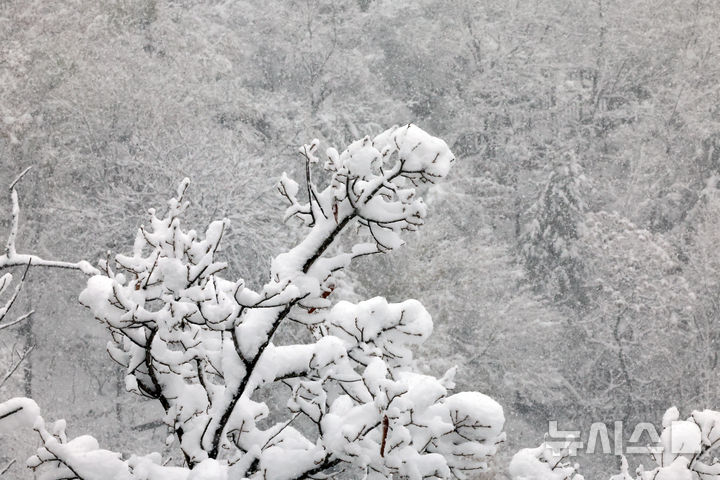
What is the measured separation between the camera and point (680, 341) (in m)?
15.6

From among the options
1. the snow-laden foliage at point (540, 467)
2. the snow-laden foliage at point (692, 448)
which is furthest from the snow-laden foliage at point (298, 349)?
the snow-laden foliage at point (692, 448)

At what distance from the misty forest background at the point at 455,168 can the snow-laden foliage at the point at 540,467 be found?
32.3 feet

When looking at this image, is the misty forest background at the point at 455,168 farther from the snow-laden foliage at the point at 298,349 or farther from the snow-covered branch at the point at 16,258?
the snow-laden foliage at the point at 298,349

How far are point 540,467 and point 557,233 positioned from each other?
17.7 meters

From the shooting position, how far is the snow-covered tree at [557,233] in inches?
757

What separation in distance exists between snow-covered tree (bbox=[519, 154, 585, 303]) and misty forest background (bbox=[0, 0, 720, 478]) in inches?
2.7

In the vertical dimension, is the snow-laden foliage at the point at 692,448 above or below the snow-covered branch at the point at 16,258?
below

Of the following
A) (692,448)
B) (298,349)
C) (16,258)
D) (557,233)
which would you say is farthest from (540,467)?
(557,233)

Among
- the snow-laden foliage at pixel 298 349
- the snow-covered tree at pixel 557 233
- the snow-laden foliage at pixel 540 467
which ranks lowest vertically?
the snow-covered tree at pixel 557 233

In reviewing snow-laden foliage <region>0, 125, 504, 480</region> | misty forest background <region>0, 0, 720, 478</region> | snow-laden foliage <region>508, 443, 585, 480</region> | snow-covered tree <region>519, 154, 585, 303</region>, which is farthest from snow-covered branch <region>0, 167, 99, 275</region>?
snow-covered tree <region>519, 154, 585, 303</region>

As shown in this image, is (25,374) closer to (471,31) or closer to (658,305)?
(658,305)

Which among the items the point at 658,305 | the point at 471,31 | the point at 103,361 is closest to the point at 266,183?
the point at 103,361

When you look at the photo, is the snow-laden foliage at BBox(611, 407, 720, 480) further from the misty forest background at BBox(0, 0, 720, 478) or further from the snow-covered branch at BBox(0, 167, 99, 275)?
the misty forest background at BBox(0, 0, 720, 478)

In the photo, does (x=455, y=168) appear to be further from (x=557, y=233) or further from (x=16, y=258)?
(x=16, y=258)
